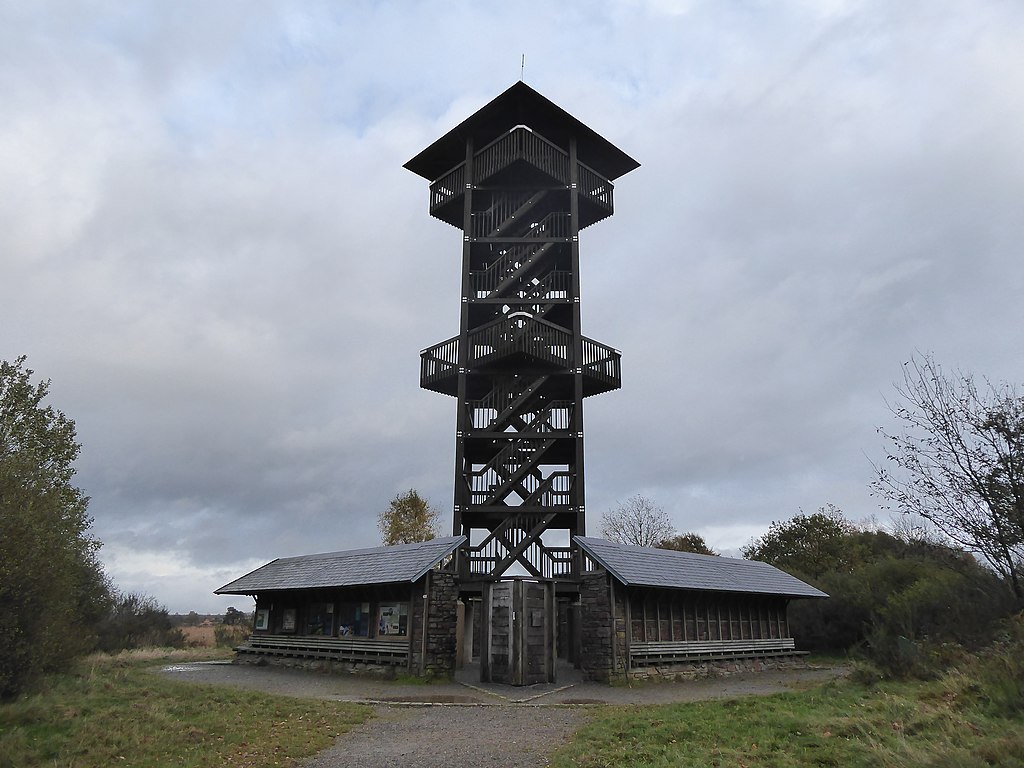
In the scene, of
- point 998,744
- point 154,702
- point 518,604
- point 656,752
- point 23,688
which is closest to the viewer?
point 998,744

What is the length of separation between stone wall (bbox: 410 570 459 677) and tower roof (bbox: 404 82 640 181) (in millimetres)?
16247

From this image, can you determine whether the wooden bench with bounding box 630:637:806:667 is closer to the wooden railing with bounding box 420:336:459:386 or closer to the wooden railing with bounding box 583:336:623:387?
the wooden railing with bounding box 583:336:623:387

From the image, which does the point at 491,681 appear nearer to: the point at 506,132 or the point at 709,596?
the point at 709,596

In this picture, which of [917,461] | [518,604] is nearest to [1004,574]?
[917,461]

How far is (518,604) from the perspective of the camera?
62.0 feet

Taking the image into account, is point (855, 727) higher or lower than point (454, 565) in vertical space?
lower

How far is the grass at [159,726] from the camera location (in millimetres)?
9250

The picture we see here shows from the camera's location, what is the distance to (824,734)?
9.54m

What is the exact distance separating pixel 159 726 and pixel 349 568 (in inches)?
494

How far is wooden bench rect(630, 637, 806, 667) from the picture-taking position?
2022 cm

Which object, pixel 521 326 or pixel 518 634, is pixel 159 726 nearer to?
pixel 518 634

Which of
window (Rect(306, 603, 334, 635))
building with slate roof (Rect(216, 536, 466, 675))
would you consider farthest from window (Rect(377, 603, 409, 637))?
window (Rect(306, 603, 334, 635))

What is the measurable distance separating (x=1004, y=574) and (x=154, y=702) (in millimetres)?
16244

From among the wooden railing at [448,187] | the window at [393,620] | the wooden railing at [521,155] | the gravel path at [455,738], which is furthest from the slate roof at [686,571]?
the wooden railing at [448,187]
